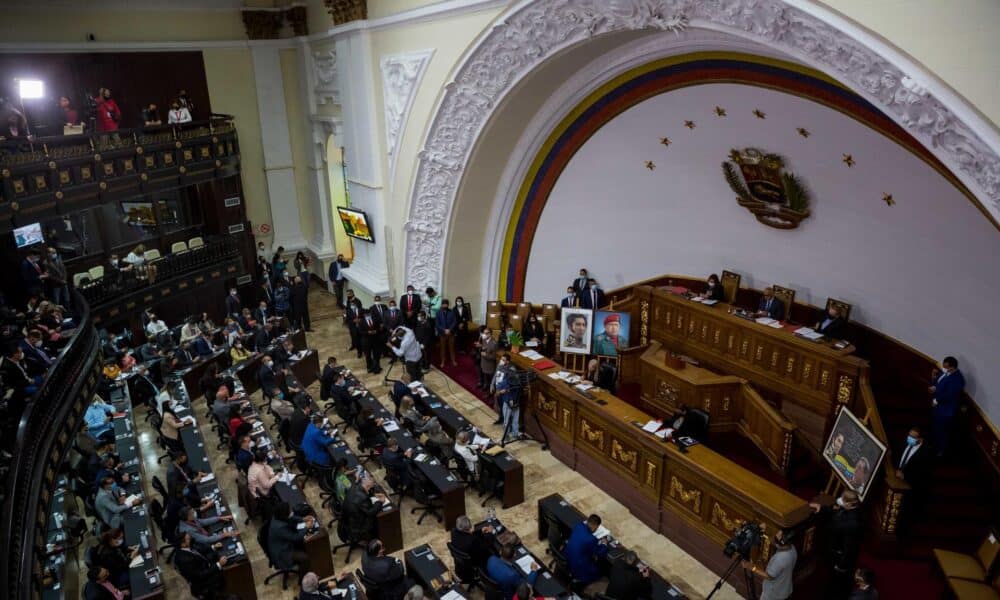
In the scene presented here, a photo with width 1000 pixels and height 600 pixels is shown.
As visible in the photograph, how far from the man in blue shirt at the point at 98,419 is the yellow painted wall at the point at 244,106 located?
333 inches

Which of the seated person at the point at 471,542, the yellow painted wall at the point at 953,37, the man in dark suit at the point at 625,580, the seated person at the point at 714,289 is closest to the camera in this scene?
the yellow painted wall at the point at 953,37

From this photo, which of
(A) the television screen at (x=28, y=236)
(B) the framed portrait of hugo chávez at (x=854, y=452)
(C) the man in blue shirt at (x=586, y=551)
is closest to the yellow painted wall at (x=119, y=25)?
(A) the television screen at (x=28, y=236)

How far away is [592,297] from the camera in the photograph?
1345 centimetres

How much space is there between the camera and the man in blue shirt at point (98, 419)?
33.8 feet

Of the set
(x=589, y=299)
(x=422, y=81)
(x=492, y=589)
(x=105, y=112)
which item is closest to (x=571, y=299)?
(x=589, y=299)

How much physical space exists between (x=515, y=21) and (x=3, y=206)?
28.8 feet

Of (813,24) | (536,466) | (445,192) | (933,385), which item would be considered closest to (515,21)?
(445,192)

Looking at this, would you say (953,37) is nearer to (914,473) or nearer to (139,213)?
(914,473)

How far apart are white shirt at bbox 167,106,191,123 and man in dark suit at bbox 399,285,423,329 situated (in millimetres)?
6394

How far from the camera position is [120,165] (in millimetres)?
13523

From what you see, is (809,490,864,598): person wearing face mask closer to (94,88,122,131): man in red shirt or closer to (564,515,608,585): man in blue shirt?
(564,515,608,585): man in blue shirt

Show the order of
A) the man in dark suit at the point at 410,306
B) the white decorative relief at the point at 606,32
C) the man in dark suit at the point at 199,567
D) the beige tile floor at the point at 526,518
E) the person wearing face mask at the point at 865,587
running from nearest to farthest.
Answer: the person wearing face mask at the point at 865,587, the white decorative relief at the point at 606,32, the man in dark suit at the point at 199,567, the beige tile floor at the point at 526,518, the man in dark suit at the point at 410,306

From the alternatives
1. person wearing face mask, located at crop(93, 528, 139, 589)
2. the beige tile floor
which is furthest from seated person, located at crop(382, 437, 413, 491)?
person wearing face mask, located at crop(93, 528, 139, 589)

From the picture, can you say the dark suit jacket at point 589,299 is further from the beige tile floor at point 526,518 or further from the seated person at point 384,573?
the seated person at point 384,573
